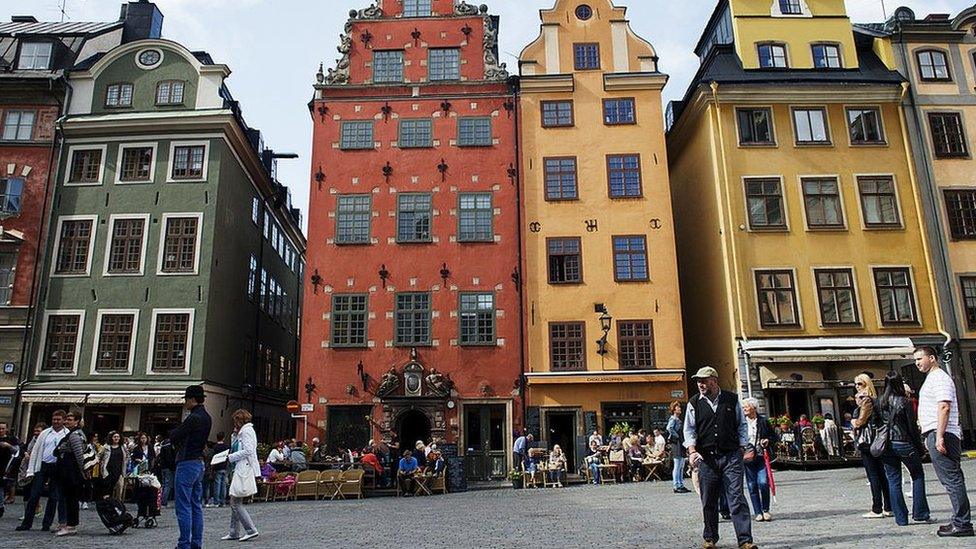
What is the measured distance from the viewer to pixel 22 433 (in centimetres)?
2470

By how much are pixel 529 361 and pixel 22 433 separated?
17.4 metres

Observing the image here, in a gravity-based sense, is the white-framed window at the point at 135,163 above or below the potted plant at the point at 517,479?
above

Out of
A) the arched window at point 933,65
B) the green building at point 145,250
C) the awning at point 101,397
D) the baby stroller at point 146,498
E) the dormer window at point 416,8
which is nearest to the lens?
the baby stroller at point 146,498

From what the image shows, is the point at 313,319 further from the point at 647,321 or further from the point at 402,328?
the point at 647,321

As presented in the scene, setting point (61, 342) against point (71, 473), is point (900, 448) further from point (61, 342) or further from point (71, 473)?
point (61, 342)

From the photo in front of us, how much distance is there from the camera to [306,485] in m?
20.0

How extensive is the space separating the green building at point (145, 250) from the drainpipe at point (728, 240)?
1823cm

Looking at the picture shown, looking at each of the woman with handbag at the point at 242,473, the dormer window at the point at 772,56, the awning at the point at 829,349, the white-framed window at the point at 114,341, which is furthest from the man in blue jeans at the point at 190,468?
the dormer window at the point at 772,56

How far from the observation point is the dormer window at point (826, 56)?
2862 cm

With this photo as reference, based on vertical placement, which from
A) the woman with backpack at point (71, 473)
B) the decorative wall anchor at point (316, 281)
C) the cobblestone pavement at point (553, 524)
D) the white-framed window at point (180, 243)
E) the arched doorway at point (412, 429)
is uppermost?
the white-framed window at point (180, 243)

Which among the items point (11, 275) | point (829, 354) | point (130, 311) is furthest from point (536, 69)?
point (11, 275)

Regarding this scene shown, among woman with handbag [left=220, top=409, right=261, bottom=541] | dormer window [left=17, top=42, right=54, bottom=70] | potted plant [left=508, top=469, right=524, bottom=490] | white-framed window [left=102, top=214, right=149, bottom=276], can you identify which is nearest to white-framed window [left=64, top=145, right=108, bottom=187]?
white-framed window [left=102, top=214, right=149, bottom=276]

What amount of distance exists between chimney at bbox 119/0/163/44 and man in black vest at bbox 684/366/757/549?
1213 inches

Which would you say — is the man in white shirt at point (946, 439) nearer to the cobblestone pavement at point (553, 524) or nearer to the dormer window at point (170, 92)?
the cobblestone pavement at point (553, 524)
